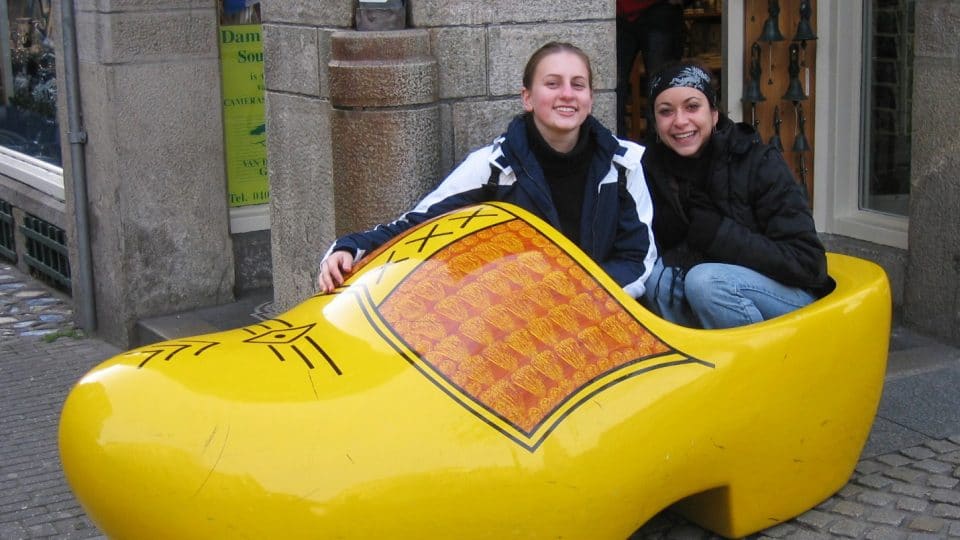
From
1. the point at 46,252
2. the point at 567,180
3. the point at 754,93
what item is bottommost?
the point at 46,252

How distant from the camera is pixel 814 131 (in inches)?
194

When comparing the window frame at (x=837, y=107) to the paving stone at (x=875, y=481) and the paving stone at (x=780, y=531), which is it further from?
the paving stone at (x=780, y=531)

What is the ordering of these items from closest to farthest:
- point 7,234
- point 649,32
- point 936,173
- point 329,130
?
point 329,130 < point 936,173 < point 649,32 < point 7,234

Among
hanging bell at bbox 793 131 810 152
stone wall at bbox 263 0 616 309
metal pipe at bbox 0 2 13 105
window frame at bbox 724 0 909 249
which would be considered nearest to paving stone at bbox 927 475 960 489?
stone wall at bbox 263 0 616 309

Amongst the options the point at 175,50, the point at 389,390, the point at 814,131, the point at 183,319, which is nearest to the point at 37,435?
the point at 183,319

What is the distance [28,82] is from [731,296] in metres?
4.78

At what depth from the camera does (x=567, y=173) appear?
3.05 meters

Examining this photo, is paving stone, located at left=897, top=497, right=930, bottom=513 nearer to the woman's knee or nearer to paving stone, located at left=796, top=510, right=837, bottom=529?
paving stone, located at left=796, top=510, right=837, bottom=529

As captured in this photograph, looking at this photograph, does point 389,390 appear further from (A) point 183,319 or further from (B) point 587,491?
(A) point 183,319

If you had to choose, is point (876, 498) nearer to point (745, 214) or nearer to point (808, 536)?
point (808, 536)

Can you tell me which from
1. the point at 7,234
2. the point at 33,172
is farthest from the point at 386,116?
the point at 7,234

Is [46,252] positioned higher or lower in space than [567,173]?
lower

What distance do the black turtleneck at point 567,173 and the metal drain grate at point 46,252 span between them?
10.6ft

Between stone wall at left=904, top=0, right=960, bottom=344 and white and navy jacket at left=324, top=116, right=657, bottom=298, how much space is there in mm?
1534
